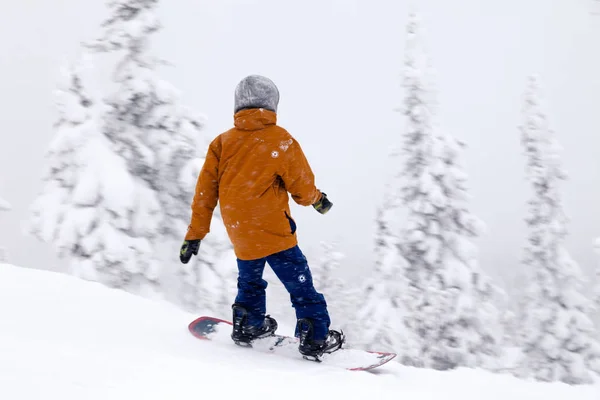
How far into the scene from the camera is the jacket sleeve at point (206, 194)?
4742 millimetres

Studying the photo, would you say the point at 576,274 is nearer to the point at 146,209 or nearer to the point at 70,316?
the point at 146,209

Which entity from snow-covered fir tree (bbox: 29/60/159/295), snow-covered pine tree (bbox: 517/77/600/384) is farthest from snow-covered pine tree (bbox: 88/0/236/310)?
snow-covered pine tree (bbox: 517/77/600/384)

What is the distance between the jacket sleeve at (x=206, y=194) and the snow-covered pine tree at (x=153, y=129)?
8.54 m

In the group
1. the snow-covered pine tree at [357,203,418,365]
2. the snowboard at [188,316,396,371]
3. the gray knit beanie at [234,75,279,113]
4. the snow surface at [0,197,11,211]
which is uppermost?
the gray knit beanie at [234,75,279,113]

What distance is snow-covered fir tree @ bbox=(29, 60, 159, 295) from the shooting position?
11.9 metres

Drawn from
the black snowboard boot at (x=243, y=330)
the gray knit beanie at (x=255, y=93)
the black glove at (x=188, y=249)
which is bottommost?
the black snowboard boot at (x=243, y=330)

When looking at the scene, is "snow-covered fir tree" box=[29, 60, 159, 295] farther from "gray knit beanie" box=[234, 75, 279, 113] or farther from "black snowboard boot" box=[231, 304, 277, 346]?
"gray knit beanie" box=[234, 75, 279, 113]

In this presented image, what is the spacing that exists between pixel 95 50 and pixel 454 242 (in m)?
11.8

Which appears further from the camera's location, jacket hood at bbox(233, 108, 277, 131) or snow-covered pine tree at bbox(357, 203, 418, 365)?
snow-covered pine tree at bbox(357, 203, 418, 365)

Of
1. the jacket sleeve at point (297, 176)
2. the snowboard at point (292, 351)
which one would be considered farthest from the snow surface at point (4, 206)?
the jacket sleeve at point (297, 176)

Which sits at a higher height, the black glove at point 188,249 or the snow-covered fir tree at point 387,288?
the black glove at point 188,249

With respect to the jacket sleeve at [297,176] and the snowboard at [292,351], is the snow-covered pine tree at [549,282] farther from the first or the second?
the jacket sleeve at [297,176]

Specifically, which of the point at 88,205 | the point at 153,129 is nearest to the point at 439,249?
the point at 153,129

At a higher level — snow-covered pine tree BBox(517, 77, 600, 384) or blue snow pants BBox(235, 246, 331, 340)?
blue snow pants BBox(235, 246, 331, 340)
